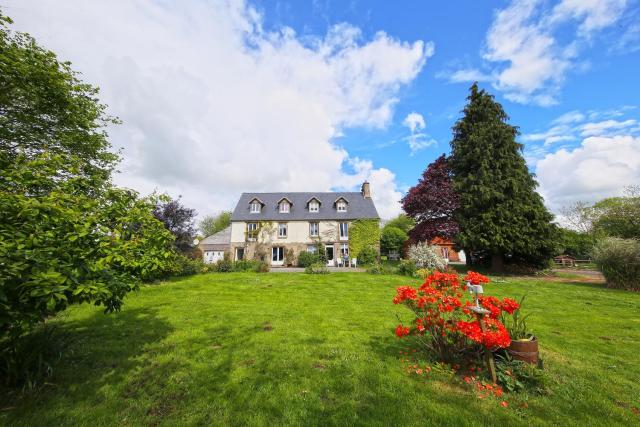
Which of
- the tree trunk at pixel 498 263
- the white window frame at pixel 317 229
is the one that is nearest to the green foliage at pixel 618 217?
the tree trunk at pixel 498 263

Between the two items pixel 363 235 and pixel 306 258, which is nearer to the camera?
pixel 306 258

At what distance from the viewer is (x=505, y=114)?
22.3 m

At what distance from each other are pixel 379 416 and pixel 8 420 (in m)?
4.92

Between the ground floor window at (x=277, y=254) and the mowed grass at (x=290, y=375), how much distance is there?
66.9ft

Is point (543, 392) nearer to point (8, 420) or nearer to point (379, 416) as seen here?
point (379, 416)

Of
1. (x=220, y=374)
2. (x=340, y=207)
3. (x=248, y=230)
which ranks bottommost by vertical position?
(x=220, y=374)

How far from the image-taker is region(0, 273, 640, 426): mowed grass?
3504 mm

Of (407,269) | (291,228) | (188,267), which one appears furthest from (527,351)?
(291,228)

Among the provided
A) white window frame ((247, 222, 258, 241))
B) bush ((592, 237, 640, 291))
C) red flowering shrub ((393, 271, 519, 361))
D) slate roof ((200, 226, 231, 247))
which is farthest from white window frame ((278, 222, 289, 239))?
bush ((592, 237, 640, 291))

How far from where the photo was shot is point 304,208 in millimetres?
31438

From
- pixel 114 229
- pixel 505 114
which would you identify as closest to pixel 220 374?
pixel 114 229

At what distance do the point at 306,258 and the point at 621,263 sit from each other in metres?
23.0

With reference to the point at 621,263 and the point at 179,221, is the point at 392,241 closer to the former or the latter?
the point at 621,263

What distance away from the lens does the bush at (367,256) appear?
28078 mm
